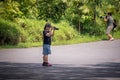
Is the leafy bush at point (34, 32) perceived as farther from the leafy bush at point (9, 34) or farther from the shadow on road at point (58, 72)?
the shadow on road at point (58, 72)

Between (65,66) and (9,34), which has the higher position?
(9,34)

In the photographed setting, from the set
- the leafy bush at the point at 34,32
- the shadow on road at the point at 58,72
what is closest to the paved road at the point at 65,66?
the shadow on road at the point at 58,72

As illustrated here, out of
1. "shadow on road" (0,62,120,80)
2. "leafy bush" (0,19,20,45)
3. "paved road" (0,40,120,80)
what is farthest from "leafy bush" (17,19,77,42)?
"shadow on road" (0,62,120,80)

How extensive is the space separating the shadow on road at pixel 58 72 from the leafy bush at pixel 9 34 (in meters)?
9.39

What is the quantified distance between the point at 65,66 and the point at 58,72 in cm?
187

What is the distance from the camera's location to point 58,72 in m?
13.8

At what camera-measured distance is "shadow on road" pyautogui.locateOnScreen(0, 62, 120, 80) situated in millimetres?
12455

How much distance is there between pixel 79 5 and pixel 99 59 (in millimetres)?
10449

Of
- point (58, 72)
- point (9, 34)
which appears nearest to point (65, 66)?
point (58, 72)

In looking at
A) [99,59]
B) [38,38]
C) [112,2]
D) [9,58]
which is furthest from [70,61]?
[38,38]

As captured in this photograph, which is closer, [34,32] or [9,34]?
[9,34]

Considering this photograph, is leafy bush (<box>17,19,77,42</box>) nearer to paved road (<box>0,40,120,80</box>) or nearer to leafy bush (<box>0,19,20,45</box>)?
leafy bush (<box>0,19,20,45</box>)

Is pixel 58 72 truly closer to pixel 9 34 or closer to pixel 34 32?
pixel 9 34

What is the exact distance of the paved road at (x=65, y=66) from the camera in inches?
500
